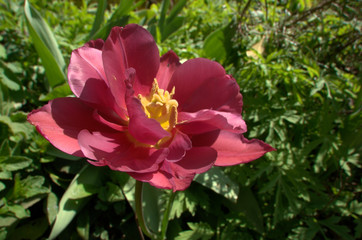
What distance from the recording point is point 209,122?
0.71 metres

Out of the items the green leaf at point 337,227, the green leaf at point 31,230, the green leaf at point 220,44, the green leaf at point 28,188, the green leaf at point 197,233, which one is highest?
the green leaf at point 220,44

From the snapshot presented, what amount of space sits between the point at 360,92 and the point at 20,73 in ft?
5.41

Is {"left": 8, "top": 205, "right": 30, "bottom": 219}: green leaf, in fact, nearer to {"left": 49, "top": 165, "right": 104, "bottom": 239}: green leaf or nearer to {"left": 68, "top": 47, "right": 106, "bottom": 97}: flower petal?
{"left": 49, "top": 165, "right": 104, "bottom": 239}: green leaf

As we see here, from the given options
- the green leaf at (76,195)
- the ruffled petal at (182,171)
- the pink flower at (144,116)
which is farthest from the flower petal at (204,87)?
the green leaf at (76,195)

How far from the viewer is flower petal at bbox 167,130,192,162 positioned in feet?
2.17

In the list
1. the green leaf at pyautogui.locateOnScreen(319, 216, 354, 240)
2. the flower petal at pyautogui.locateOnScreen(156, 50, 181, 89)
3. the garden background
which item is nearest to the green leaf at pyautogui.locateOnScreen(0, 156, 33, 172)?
the garden background

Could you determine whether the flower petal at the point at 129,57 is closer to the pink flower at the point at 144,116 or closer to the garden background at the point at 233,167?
the pink flower at the point at 144,116

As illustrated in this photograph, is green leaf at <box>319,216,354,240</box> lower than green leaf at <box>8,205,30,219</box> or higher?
lower

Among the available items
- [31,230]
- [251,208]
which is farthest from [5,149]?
[251,208]

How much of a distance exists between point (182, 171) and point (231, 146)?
15 centimetres

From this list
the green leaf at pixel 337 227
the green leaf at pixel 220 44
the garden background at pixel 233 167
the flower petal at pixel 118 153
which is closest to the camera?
the flower petal at pixel 118 153

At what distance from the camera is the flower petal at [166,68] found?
2.89 ft

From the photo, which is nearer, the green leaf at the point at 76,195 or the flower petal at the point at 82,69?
the flower petal at the point at 82,69

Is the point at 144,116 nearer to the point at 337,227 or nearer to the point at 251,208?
the point at 251,208
